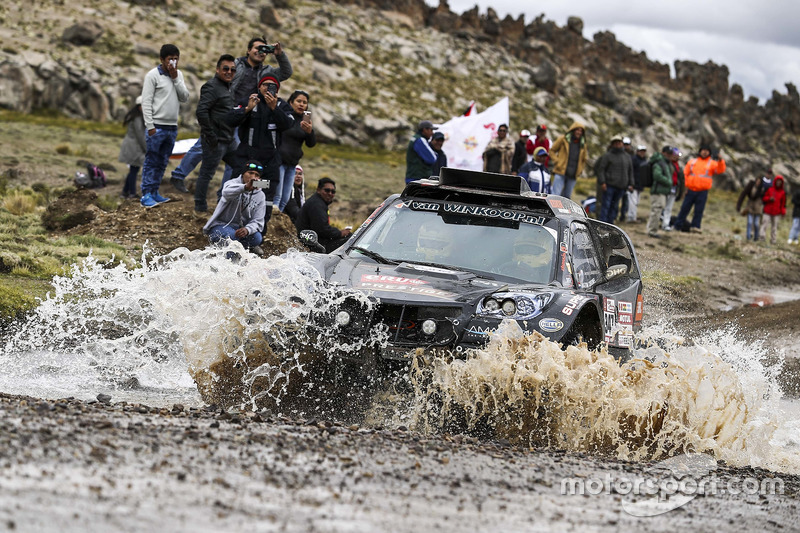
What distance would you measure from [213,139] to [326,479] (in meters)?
8.82

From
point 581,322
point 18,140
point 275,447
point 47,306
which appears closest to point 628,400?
point 581,322

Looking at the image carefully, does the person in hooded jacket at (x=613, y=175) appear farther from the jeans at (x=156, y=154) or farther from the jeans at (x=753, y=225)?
the jeans at (x=156, y=154)

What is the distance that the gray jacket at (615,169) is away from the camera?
21.5 meters

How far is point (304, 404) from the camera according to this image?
23.4 feet

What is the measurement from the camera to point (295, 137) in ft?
44.9

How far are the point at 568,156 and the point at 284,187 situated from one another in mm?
8206

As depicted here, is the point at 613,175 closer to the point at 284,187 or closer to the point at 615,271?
the point at 284,187

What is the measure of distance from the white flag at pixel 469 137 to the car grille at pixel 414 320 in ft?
45.0

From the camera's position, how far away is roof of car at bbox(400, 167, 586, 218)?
885 centimetres

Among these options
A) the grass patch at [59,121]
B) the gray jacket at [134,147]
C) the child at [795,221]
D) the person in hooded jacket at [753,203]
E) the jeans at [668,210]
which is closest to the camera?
the gray jacket at [134,147]

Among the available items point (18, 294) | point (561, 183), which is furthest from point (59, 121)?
point (18, 294)

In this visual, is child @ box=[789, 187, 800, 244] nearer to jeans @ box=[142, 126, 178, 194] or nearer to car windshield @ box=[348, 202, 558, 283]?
jeans @ box=[142, 126, 178, 194]

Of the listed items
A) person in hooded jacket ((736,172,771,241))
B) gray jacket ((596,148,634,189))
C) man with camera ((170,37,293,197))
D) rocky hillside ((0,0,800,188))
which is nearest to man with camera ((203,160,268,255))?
man with camera ((170,37,293,197))

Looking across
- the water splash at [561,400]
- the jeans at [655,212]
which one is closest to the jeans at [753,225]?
the jeans at [655,212]
